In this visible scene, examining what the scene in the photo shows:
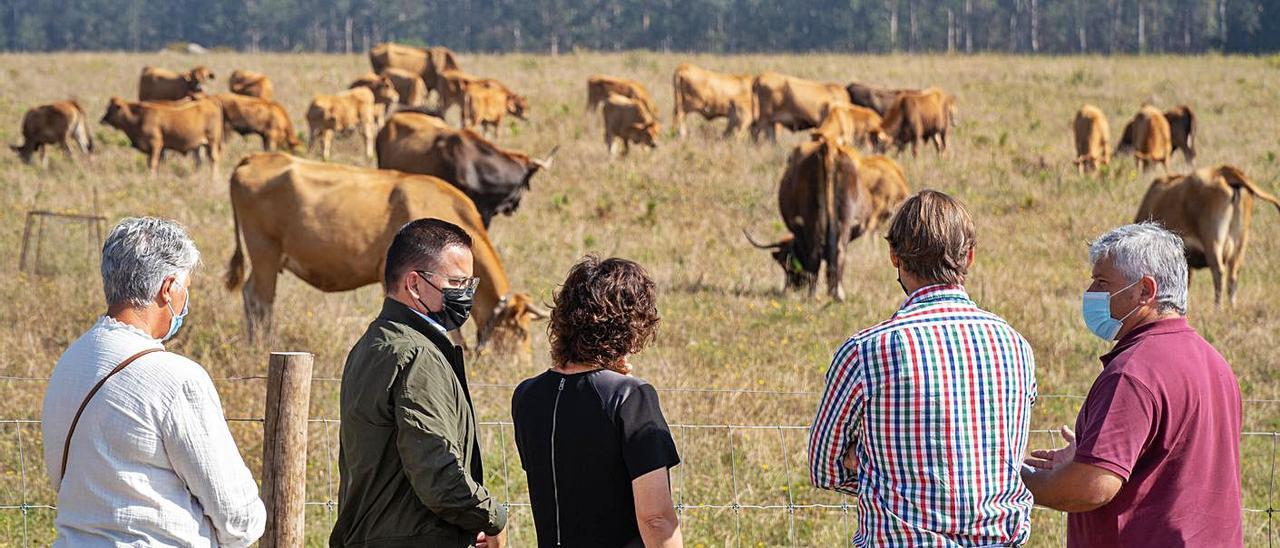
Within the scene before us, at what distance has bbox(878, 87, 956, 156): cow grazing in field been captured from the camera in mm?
25703

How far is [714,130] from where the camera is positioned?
29.9 m

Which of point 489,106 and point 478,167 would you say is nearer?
point 478,167

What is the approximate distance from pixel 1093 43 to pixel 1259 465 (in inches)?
3587

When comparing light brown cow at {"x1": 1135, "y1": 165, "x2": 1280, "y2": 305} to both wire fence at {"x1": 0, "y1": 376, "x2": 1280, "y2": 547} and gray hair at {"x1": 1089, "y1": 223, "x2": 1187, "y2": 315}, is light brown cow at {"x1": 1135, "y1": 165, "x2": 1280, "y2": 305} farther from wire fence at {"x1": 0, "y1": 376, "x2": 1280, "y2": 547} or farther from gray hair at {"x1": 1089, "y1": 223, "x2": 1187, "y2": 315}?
gray hair at {"x1": 1089, "y1": 223, "x2": 1187, "y2": 315}

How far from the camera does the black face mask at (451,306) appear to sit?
3867 millimetres

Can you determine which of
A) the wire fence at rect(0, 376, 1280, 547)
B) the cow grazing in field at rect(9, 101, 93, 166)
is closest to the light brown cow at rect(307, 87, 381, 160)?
the cow grazing in field at rect(9, 101, 93, 166)

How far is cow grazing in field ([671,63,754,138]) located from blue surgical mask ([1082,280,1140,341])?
84.3 ft

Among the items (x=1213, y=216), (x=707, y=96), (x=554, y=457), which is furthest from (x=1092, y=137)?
(x=554, y=457)

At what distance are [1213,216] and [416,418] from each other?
11.4m

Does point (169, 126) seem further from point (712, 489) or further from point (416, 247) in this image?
point (416, 247)

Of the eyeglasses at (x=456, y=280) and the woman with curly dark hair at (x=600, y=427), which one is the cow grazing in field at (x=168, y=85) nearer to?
the eyeglasses at (x=456, y=280)

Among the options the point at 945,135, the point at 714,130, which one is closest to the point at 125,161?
the point at 714,130

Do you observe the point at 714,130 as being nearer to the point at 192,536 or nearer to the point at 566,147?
the point at 566,147

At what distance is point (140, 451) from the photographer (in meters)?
3.21
